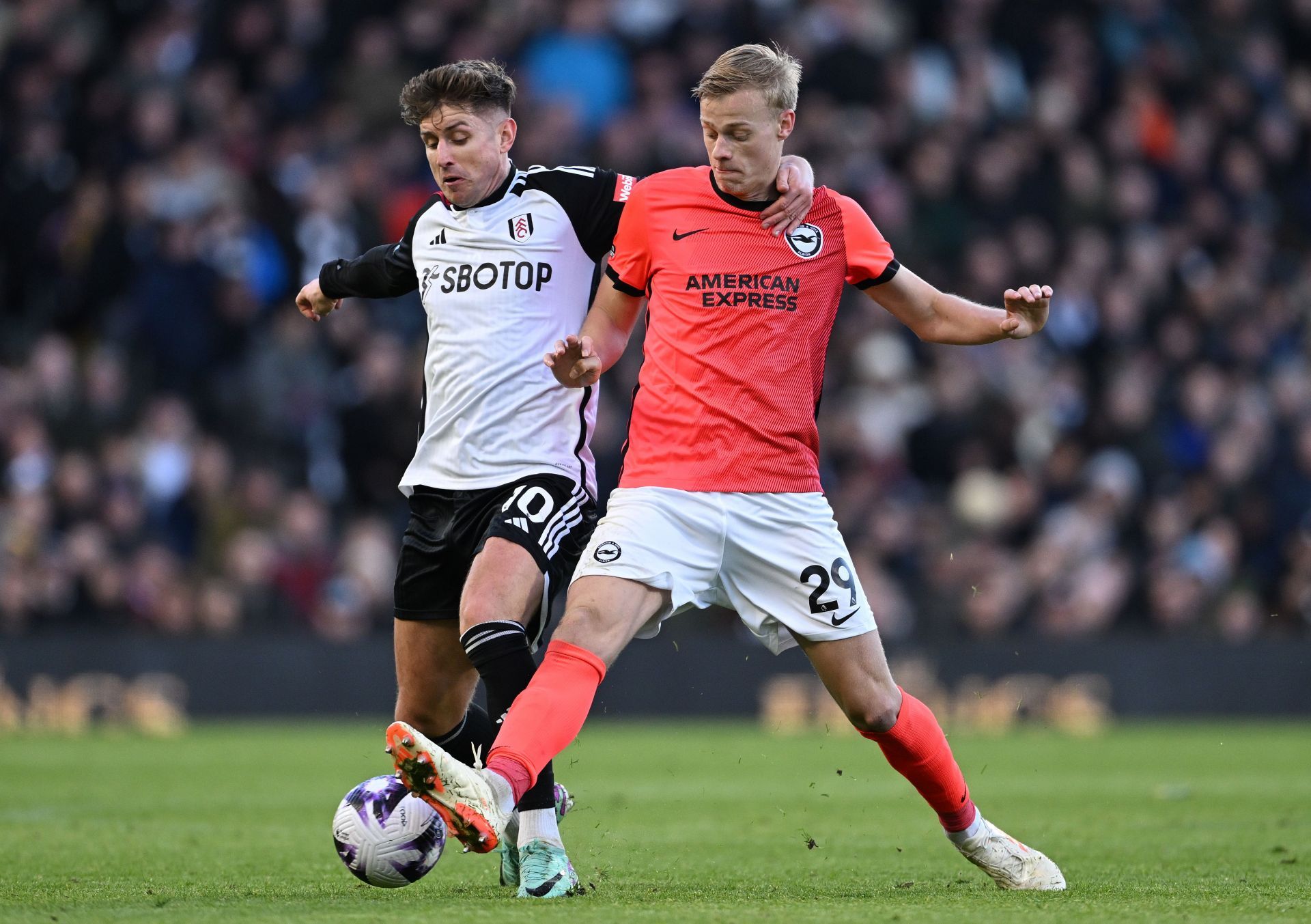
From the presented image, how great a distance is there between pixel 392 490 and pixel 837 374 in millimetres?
3802

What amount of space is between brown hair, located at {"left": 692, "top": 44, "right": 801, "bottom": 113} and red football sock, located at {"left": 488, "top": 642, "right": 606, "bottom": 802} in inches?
66.0

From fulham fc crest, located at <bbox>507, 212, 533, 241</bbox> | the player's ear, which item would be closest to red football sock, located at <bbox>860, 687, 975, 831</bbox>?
the player's ear

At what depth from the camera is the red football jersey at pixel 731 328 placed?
559 centimetres

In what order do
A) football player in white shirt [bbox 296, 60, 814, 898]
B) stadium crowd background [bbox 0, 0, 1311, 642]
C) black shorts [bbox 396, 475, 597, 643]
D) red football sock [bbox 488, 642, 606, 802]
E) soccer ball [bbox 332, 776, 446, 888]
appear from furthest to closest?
1. stadium crowd background [bbox 0, 0, 1311, 642]
2. football player in white shirt [bbox 296, 60, 814, 898]
3. black shorts [bbox 396, 475, 597, 643]
4. soccer ball [bbox 332, 776, 446, 888]
5. red football sock [bbox 488, 642, 606, 802]

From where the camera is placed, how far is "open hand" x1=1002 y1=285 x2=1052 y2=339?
569 cm

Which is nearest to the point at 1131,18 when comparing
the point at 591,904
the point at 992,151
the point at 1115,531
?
the point at 992,151

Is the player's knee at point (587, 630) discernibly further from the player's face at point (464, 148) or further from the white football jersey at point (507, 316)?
the player's face at point (464, 148)

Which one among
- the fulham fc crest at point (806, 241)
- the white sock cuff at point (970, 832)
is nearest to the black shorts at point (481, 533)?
the fulham fc crest at point (806, 241)

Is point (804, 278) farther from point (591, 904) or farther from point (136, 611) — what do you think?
point (136, 611)

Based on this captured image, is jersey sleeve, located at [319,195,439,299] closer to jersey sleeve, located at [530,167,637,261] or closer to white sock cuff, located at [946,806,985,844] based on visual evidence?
jersey sleeve, located at [530,167,637,261]

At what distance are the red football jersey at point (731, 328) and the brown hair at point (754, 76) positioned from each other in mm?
324

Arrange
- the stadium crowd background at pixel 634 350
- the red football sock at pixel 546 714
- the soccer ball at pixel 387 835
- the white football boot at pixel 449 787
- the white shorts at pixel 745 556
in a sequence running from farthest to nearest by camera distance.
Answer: the stadium crowd background at pixel 634 350
the soccer ball at pixel 387 835
the white shorts at pixel 745 556
the red football sock at pixel 546 714
the white football boot at pixel 449 787

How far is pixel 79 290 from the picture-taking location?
1497 cm

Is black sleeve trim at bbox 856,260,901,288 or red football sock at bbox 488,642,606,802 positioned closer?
red football sock at bbox 488,642,606,802
